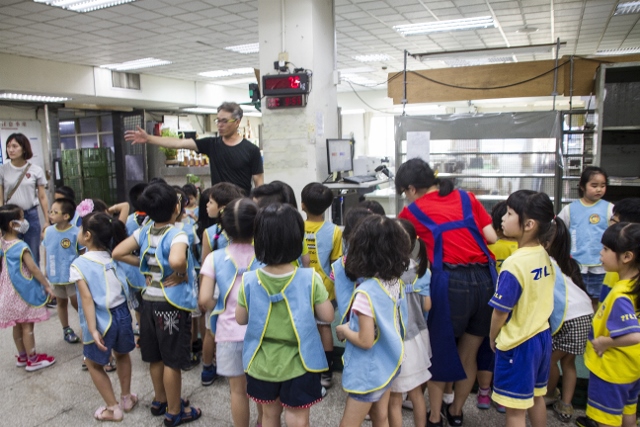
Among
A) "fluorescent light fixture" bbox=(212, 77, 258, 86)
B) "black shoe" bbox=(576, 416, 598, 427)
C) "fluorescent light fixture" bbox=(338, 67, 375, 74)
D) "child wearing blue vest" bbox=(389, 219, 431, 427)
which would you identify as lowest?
"black shoe" bbox=(576, 416, 598, 427)

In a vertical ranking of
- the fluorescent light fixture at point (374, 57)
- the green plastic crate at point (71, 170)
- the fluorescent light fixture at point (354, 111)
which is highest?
the fluorescent light fixture at point (374, 57)

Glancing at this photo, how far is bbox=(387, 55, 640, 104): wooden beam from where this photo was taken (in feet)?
13.7

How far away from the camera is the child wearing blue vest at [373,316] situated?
64.7 inches

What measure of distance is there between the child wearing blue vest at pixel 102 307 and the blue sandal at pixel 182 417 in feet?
0.94

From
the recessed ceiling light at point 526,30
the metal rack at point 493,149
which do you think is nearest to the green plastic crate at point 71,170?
the metal rack at point 493,149

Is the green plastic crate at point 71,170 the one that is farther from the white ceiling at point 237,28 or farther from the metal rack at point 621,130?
the metal rack at point 621,130

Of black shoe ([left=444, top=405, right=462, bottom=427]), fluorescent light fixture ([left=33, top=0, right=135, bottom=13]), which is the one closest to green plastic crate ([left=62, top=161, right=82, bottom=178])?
fluorescent light fixture ([left=33, top=0, right=135, bottom=13])

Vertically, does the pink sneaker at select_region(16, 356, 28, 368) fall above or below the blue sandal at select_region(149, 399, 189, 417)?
below

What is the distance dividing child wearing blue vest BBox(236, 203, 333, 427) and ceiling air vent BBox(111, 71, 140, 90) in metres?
8.98

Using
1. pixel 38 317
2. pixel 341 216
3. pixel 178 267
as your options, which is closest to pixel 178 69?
pixel 341 216

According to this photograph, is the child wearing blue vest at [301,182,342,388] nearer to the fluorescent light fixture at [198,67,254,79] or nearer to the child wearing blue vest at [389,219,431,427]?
the child wearing blue vest at [389,219,431,427]

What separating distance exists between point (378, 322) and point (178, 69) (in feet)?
30.3

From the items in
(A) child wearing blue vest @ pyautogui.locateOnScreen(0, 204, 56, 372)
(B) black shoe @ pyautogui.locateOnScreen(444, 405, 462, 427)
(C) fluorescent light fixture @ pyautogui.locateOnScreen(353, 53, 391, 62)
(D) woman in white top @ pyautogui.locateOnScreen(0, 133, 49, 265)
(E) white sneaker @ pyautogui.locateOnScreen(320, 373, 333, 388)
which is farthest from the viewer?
(C) fluorescent light fixture @ pyautogui.locateOnScreen(353, 53, 391, 62)

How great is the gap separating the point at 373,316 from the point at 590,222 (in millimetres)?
2124
